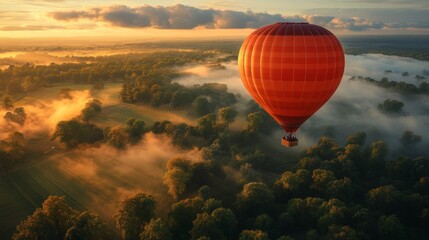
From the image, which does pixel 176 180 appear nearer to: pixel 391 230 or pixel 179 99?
pixel 391 230

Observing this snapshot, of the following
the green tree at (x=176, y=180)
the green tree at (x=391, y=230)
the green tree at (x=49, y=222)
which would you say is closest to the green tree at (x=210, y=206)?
the green tree at (x=176, y=180)

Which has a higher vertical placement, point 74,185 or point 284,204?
point 284,204

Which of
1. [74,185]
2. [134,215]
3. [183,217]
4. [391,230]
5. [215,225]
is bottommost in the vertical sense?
[74,185]

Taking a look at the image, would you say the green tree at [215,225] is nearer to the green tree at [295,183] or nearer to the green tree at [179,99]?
the green tree at [295,183]

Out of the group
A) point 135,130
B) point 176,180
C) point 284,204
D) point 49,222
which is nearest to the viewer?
point 49,222

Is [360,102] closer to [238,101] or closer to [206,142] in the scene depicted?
[238,101]

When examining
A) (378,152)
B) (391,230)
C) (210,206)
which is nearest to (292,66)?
(210,206)

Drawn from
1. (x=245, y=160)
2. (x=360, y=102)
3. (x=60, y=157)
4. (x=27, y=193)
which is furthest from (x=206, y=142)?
(x=360, y=102)
